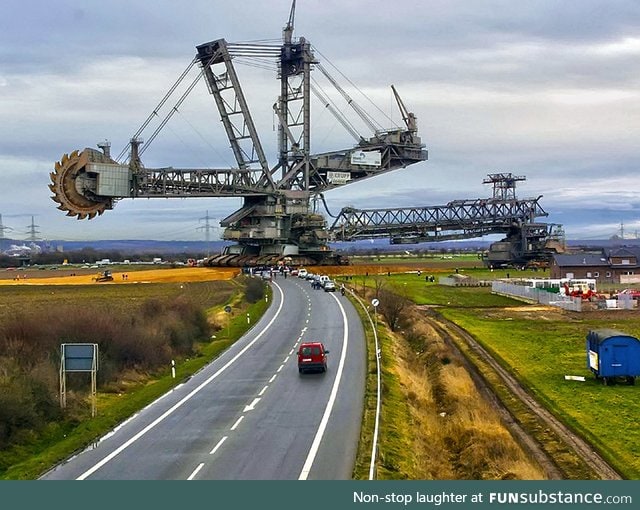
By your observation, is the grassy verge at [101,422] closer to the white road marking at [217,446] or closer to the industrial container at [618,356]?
the white road marking at [217,446]

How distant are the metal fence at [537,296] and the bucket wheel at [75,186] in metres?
46.3

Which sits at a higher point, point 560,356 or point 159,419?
point 159,419

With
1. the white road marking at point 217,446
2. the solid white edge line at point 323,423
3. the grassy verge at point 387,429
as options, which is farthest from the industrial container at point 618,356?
the white road marking at point 217,446

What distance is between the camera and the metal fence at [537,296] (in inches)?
2820

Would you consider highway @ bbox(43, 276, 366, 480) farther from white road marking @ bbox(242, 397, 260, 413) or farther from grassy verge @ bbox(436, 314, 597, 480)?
grassy verge @ bbox(436, 314, 597, 480)

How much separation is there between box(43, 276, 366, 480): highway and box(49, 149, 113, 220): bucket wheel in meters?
48.6

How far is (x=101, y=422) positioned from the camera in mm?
27781

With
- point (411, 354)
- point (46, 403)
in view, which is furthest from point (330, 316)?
point (46, 403)

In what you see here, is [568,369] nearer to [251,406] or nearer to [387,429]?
[387,429]

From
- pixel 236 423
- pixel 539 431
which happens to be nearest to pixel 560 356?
pixel 539 431

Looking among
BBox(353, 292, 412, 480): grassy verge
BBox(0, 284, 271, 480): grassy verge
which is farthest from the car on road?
BBox(0, 284, 271, 480): grassy verge

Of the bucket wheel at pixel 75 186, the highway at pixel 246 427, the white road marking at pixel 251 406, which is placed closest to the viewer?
the highway at pixel 246 427

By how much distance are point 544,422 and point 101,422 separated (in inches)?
631

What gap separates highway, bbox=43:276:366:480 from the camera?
21.0 metres
